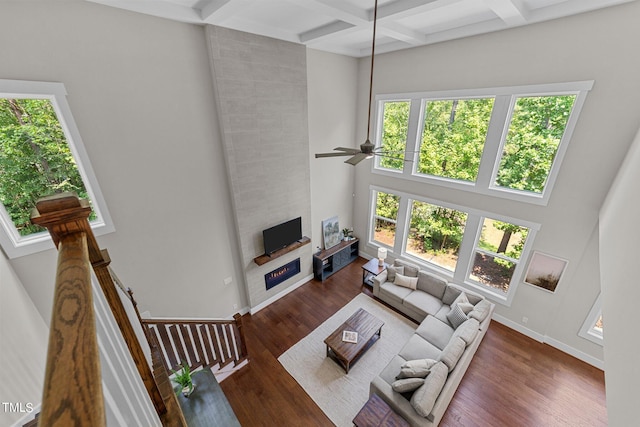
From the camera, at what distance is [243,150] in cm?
457

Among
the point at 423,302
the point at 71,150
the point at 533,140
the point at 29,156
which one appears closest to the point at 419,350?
the point at 423,302

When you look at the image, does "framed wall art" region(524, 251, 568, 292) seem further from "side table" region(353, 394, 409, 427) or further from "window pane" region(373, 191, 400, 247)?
"side table" region(353, 394, 409, 427)

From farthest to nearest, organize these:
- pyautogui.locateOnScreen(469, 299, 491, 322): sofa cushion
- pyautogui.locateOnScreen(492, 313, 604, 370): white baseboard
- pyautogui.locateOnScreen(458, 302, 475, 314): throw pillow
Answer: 1. pyautogui.locateOnScreen(458, 302, 475, 314): throw pillow
2. pyautogui.locateOnScreen(469, 299, 491, 322): sofa cushion
3. pyautogui.locateOnScreen(492, 313, 604, 370): white baseboard

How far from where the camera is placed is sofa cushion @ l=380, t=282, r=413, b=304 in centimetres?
569

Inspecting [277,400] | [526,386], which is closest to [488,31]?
[526,386]

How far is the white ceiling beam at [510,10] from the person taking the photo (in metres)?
3.27

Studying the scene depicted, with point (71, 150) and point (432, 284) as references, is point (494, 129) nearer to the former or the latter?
point (432, 284)

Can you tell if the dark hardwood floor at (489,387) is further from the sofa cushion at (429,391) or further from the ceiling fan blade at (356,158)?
the ceiling fan blade at (356,158)

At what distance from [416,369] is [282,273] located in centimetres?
333

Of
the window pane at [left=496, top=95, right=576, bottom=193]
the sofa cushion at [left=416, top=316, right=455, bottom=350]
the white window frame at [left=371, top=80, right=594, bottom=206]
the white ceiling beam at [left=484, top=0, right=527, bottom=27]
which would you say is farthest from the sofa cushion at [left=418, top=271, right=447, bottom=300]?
the white ceiling beam at [left=484, top=0, right=527, bottom=27]

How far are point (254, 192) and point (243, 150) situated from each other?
31.7 inches

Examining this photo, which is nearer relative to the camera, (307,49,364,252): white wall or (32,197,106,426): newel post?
(32,197,106,426): newel post

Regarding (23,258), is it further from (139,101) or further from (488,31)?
(488,31)

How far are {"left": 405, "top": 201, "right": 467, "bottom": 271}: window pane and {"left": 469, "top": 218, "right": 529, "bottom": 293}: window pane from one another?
17.5 inches
